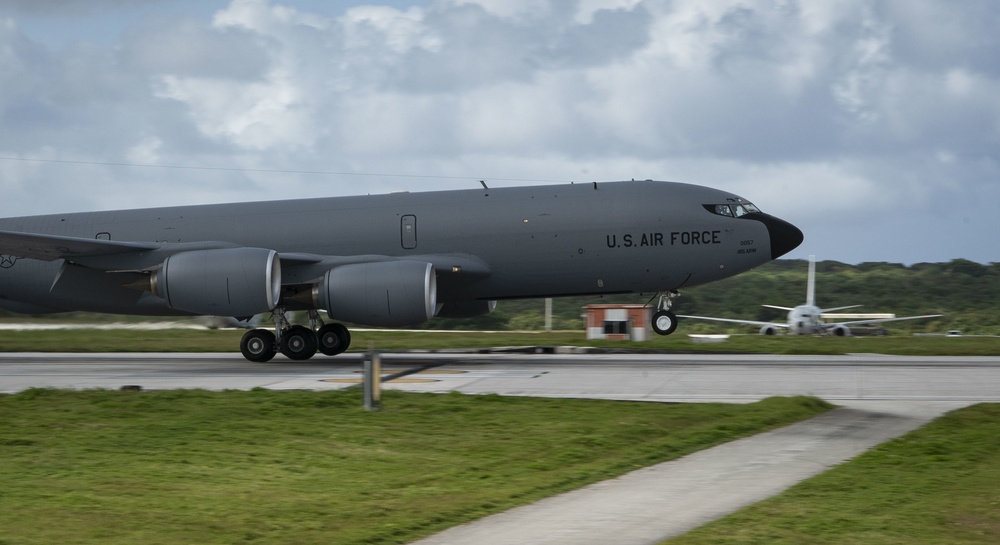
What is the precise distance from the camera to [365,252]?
27.6 meters

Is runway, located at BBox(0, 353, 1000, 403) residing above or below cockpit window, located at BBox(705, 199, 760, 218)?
below

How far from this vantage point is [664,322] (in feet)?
88.8

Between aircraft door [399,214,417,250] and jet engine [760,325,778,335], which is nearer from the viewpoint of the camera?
aircraft door [399,214,417,250]

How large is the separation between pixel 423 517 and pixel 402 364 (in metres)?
18.1

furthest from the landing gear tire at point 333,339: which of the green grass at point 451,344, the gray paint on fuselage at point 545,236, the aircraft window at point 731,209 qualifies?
the aircraft window at point 731,209

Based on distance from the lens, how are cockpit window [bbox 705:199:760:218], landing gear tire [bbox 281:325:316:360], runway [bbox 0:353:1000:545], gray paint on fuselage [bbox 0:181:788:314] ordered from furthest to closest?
1. landing gear tire [bbox 281:325:316:360]
2. cockpit window [bbox 705:199:760:218]
3. gray paint on fuselage [bbox 0:181:788:314]
4. runway [bbox 0:353:1000:545]

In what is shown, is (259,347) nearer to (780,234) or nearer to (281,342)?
(281,342)

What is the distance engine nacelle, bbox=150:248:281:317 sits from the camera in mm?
25531

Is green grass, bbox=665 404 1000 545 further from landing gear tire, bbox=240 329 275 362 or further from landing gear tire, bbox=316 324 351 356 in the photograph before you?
landing gear tire, bbox=316 324 351 356

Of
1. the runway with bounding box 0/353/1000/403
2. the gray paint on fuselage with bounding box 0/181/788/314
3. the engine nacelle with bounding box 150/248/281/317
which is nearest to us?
the runway with bounding box 0/353/1000/403

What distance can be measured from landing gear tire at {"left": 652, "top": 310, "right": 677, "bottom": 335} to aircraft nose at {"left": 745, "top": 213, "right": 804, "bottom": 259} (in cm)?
305

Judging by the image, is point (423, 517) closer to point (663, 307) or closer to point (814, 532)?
point (814, 532)

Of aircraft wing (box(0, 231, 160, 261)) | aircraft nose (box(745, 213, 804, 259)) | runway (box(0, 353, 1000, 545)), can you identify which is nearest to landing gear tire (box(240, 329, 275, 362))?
runway (box(0, 353, 1000, 545))

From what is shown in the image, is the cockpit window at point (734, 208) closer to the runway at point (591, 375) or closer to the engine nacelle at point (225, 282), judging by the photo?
the runway at point (591, 375)
